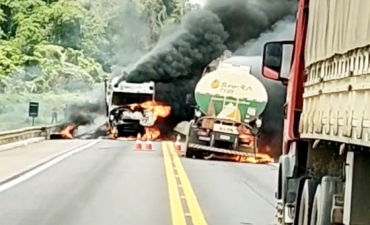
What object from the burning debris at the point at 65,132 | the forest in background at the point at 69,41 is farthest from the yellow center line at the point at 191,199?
the forest in background at the point at 69,41

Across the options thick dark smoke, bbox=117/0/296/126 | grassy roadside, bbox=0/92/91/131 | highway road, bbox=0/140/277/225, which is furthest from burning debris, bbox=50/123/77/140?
highway road, bbox=0/140/277/225

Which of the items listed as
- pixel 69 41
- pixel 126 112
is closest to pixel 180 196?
pixel 126 112

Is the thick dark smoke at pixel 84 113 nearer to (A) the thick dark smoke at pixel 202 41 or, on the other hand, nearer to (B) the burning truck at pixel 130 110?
(A) the thick dark smoke at pixel 202 41

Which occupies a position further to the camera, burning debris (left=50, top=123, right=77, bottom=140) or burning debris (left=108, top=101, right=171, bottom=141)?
burning debris (left=108, top=101, right=171, bottom=141)

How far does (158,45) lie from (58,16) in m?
11.4

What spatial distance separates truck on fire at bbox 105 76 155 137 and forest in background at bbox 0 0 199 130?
8333mm

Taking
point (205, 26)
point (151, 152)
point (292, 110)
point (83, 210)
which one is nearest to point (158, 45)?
point (205, 26)

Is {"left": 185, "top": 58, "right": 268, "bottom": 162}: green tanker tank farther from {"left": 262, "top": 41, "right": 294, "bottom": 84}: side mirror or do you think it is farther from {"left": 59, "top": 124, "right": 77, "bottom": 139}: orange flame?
{"left": 262, "top": 41, "right": 294, "bottom": 84}: side mirror

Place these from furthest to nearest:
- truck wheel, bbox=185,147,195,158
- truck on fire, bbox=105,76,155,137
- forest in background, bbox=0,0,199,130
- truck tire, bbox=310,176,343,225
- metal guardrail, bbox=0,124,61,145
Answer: forest in background, bbox=0,0,199,130 < truck on fire, bbox=105,76,155,137 < metal guardrail, bbox=0,124,61,145 < truck wheel, bbox=185,147,195,158 < truck tire, bbox=310,176,343,225

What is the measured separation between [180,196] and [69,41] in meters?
49.7

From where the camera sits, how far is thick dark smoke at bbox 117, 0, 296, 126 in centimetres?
5350

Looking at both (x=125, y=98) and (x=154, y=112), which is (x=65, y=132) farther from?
(x=154, y=112)

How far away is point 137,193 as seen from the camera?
65.3 ft

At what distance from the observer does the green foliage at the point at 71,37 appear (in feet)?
204
